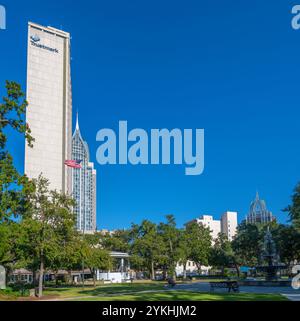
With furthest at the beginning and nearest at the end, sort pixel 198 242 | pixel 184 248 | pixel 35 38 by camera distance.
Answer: pixel 35 38
pixel 198 242
pixel 184 248

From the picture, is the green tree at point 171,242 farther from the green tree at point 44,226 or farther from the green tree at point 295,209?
the green tree at point 44,226

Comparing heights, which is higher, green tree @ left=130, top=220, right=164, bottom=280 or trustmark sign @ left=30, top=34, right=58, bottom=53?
trustmark sign @ left=30, top=34, right=58, bottom=53

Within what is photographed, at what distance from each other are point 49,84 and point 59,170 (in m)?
35.1

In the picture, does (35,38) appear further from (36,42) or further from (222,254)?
(222,254)

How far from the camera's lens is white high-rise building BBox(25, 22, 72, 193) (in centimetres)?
15862

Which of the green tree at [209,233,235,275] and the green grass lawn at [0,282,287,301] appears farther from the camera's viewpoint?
the green tree at [209,233,235,275]

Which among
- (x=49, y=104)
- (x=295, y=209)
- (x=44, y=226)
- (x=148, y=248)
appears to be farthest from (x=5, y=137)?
(x=49, y=104)

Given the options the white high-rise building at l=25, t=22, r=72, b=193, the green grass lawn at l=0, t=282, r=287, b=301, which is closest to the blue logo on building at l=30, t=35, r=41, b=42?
the white high-rise building at l=25, t=22, r=72, b=193

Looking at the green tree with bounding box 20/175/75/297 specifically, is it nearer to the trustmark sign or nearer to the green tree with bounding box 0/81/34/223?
the green tree with bounding box 0/81/34/223

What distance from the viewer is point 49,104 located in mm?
167625

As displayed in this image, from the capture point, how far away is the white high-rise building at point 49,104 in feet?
520
